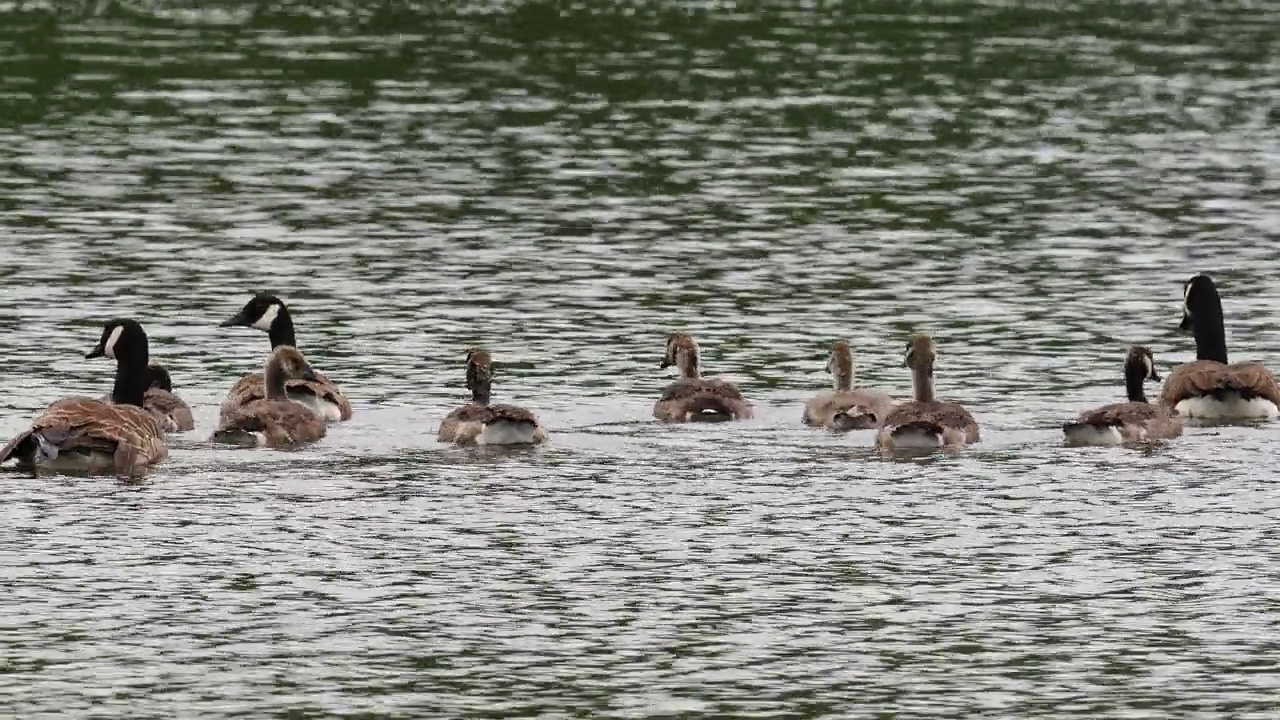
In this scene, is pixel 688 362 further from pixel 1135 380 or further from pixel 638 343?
pixel 1135 380

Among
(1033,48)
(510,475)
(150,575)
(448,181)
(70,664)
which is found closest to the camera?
(70,664)

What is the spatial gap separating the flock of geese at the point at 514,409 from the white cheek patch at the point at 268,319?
1.45 metres

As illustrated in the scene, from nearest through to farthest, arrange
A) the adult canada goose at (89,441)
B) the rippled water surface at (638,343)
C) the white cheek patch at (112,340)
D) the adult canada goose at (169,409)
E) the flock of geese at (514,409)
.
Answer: the rippled water surface at (638,343), the adult canada goose at (89,441), the flock of geese at (514,409), the adult canada goose at (169,409), the white cheek patch at (112,340)

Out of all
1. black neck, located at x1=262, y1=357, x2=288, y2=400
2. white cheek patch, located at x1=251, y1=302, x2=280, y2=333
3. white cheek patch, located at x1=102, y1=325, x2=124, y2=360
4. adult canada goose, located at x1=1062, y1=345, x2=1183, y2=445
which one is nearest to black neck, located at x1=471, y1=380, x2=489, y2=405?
black neck, located at x1=262, y1=357, x2=288, y2=400

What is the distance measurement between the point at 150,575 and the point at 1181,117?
3401 centimetres

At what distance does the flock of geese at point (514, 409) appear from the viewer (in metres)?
23.8

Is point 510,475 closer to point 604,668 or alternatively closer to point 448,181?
point 604,668

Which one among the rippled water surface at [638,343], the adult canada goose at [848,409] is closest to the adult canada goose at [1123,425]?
the rippled water surface at [638,343]

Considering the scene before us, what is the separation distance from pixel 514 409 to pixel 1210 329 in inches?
309

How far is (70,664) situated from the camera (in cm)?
1725

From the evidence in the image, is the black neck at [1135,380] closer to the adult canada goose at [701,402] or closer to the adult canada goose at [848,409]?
the adult canada goose at [848,409]

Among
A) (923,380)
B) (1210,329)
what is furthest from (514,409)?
(1210,329)

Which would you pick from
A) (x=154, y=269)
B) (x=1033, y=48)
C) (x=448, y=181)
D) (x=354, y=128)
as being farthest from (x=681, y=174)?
(x=1033, y=48)

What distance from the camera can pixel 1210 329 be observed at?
2861cm
